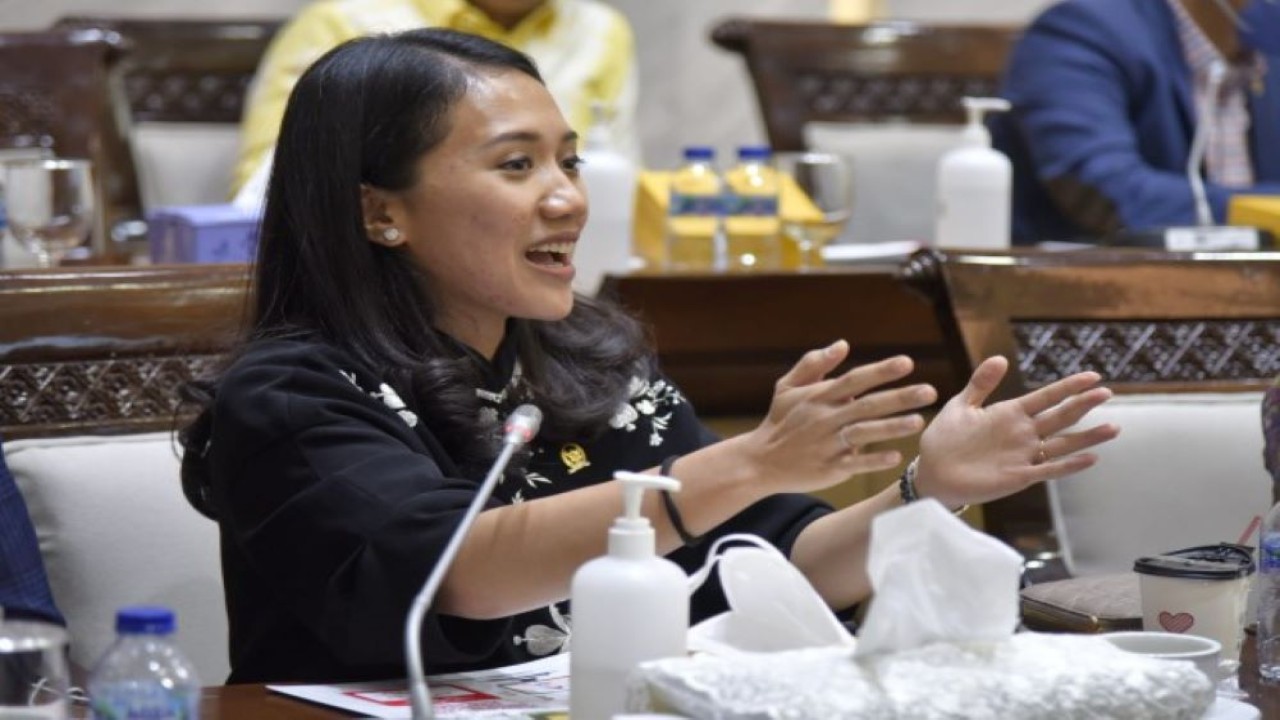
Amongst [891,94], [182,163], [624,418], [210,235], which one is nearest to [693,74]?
[891,94]

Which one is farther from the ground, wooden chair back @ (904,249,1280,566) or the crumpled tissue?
the crumpled tissue

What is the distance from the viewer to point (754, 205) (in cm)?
340

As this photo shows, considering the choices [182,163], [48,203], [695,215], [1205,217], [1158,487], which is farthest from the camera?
[182,163]

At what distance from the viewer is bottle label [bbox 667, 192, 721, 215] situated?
133 inches

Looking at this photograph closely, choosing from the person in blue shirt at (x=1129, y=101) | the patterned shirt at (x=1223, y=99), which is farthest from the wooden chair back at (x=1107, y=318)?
the patterned shirt at (x=1223, y=99)

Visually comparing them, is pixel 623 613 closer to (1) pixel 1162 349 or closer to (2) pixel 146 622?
(2) pixel 146 622

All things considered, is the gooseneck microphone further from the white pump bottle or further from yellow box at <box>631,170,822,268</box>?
the white pump bottle

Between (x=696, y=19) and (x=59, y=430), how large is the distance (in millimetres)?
3916

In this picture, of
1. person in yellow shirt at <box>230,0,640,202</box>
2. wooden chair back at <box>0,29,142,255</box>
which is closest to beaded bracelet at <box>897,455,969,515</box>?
wooden chair back at <box>0,29,142,255</box>

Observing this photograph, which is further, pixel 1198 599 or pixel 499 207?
pixel 499 207

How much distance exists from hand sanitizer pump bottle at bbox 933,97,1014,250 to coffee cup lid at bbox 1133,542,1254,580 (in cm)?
168

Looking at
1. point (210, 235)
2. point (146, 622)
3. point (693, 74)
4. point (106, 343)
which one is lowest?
point (693, 74)

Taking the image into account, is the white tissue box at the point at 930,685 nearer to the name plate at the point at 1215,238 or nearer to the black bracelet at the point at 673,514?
the black bracelet at the point at 673,514

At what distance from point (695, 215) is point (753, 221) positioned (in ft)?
0.29
